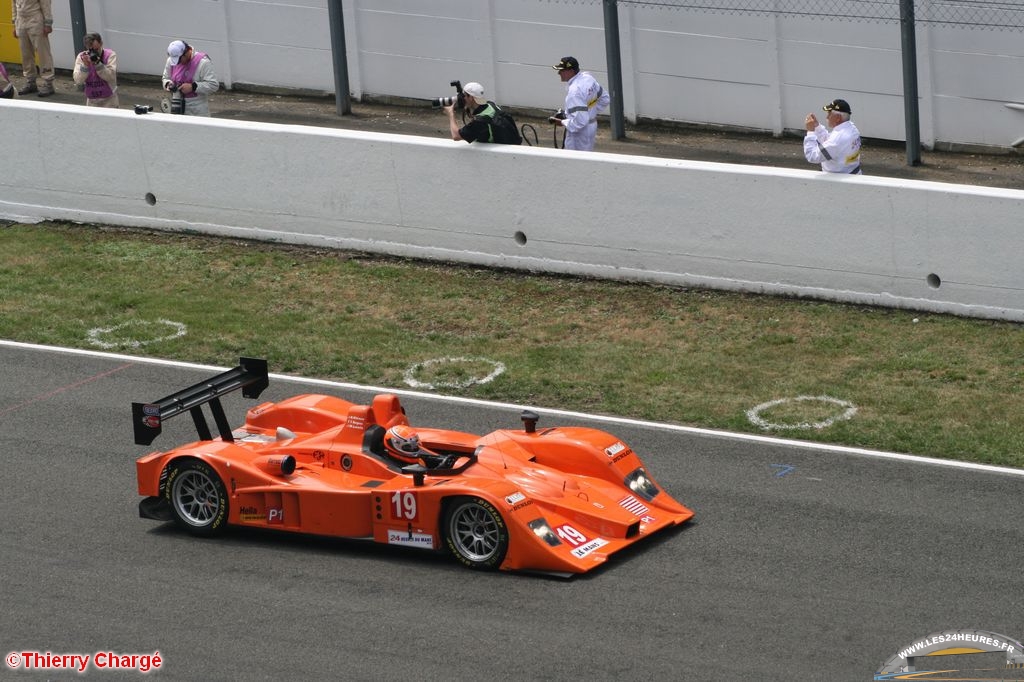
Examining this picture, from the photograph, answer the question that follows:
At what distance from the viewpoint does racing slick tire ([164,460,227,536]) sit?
35.2ft

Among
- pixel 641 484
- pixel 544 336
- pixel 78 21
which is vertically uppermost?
pixel 78 21

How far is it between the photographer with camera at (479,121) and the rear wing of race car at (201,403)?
589cm

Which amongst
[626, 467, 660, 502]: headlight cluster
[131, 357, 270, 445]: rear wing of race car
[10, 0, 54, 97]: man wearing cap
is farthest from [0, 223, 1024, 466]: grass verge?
[10, 0, 54, 97]: man wearing cap

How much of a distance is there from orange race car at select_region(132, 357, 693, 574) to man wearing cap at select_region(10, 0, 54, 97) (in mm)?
13971

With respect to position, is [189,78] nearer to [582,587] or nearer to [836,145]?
[836,145]

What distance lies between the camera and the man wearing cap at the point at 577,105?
1753cm

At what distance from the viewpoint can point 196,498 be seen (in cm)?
1088

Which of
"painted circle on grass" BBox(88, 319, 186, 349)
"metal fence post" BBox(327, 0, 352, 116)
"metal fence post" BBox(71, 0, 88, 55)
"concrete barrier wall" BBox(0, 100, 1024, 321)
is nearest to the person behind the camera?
"concrete barrier wall" BBox(0, 100, 1024, 321)

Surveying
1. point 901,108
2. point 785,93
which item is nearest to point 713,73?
point 785,93

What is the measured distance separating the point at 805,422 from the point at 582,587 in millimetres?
3701

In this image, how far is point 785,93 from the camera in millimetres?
20438

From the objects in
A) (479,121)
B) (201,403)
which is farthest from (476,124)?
(201,403)

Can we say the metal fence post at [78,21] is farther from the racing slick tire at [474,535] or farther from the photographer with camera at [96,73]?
the racing slick tire at [474,535]

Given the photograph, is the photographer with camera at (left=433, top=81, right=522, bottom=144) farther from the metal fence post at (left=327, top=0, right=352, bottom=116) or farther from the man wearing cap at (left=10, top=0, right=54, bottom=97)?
the man wearing cap at (left=10, top=0, right=54, bottom=97)
